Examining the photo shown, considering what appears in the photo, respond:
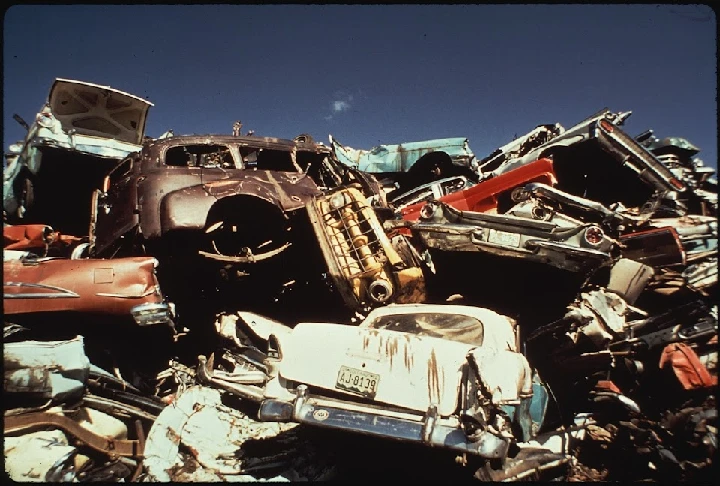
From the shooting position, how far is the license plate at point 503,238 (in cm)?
441

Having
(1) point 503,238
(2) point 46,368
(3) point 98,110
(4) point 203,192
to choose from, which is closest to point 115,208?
(4) point 203,192

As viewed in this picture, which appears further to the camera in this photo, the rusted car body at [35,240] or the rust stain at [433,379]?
the rusted car body at [35,240]

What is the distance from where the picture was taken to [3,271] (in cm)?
392

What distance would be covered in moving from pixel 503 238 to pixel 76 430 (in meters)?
4.38

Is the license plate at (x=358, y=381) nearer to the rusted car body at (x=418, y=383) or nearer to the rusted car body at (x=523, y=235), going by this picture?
the rusted car body at (x=418, y=383)

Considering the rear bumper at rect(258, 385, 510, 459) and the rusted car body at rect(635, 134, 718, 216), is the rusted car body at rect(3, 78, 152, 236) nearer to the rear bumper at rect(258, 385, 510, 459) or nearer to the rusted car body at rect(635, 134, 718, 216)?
the rear bumper at rect(258, 385, 510, 459)

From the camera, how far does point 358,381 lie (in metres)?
2.91

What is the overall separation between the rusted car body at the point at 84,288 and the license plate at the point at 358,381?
2.31 meters

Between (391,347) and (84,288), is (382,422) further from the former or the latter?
(84,288)

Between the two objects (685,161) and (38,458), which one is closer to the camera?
(38,458)

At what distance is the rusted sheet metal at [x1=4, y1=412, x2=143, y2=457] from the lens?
3.22 m

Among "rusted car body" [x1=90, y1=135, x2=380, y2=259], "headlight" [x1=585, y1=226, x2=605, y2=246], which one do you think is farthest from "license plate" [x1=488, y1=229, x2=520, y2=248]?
"rusted car body" [x1=90, y1=135, x2=380, y2=259]

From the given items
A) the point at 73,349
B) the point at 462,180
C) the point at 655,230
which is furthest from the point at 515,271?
the point at 73,349

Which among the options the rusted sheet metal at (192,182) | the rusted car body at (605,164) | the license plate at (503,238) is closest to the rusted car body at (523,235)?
the license plate at (503,238)
